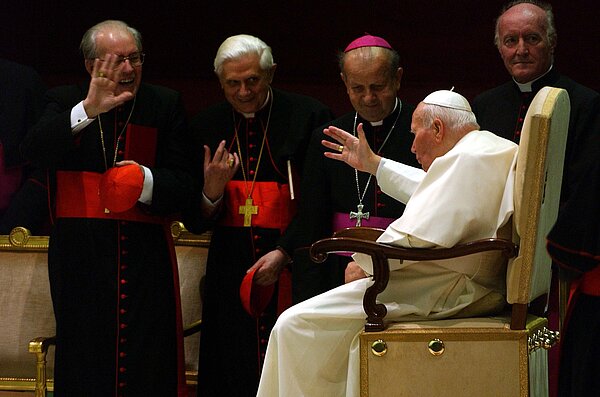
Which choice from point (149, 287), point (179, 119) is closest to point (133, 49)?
point (179, 119)

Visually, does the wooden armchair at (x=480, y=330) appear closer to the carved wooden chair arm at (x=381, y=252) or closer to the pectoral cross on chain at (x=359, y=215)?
the carved wooden chair arm at (x=381, y=252)

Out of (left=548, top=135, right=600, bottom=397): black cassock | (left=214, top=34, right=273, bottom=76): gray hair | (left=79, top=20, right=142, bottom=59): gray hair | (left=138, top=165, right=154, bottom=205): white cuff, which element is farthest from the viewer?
(left=214, top=34, right=273, bottom=76): gray hair

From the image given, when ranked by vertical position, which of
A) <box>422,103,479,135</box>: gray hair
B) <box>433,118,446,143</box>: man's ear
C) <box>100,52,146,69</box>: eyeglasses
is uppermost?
<box>100,52,146,69</box>: eyeglasses

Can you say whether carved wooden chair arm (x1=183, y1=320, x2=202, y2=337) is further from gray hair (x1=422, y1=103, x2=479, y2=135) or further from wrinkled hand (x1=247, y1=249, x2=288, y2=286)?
gray hair (x1=422, y1=103, x2=479, y2=135)

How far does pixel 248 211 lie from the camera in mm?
5027

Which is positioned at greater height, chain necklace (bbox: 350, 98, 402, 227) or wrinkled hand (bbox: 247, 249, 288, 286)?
chain necklace (bbox: 350, 98, 402, 227)

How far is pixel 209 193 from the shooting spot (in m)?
4.94

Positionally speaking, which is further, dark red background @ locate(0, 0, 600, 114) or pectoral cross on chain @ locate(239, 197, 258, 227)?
dark red background @ locate(0, 0, 600, 114)

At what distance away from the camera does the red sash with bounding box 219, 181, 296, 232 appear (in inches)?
198

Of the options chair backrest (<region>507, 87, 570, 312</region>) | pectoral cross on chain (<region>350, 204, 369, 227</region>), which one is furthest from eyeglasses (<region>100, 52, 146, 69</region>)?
chair backrest (<region>507, 87, 570, 312</region>)

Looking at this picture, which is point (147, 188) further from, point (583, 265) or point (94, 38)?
point (583, 265)

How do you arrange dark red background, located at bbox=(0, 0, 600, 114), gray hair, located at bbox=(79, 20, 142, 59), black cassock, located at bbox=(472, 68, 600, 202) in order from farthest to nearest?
dark red background, located at bbox=(0, 0, 600, 114) → gray hair, located at bbox=(79, 20, 142, 59) → black cassock, located at bbox=(472, 68, 600, 202)

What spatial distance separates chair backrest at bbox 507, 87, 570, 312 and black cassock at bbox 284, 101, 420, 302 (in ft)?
3.77

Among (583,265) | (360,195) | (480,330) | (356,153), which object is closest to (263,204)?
(360,195)
